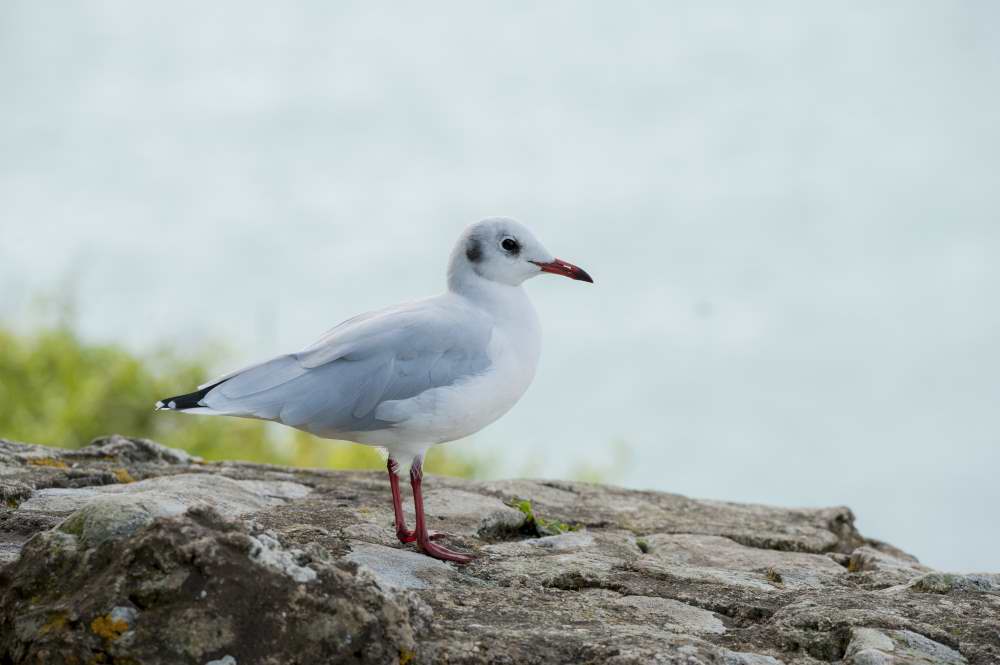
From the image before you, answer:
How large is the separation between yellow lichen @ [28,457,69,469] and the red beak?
204 centimetres

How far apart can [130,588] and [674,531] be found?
2562 mm

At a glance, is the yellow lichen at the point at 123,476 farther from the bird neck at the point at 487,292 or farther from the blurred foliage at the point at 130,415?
the blurred foliage at the point at 130,415

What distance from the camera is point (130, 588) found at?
2660mm

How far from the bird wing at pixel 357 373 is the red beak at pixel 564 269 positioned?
1.64ft

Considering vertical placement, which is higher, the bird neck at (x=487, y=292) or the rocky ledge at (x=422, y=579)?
the bird neck at (x=487, y=292)

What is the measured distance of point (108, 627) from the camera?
2.62 m

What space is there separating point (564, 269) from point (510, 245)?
0.23 meters

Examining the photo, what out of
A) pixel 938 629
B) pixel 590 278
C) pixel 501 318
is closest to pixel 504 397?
pixel 501 318

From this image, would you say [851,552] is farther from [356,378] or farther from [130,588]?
[130,588]

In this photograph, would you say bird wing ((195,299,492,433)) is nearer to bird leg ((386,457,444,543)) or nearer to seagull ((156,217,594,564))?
seagull ((156,217,594,564))

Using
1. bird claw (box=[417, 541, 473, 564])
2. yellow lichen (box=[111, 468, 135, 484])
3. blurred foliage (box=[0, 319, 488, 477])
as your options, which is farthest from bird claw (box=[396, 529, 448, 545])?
blurred foliage (box=[0, 319, 488, 477])

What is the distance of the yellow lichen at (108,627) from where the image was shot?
103 inches

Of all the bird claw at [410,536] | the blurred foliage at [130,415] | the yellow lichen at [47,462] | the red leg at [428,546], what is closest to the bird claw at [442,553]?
the red leg at [428,546]

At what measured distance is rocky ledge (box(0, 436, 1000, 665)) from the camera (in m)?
2.65
